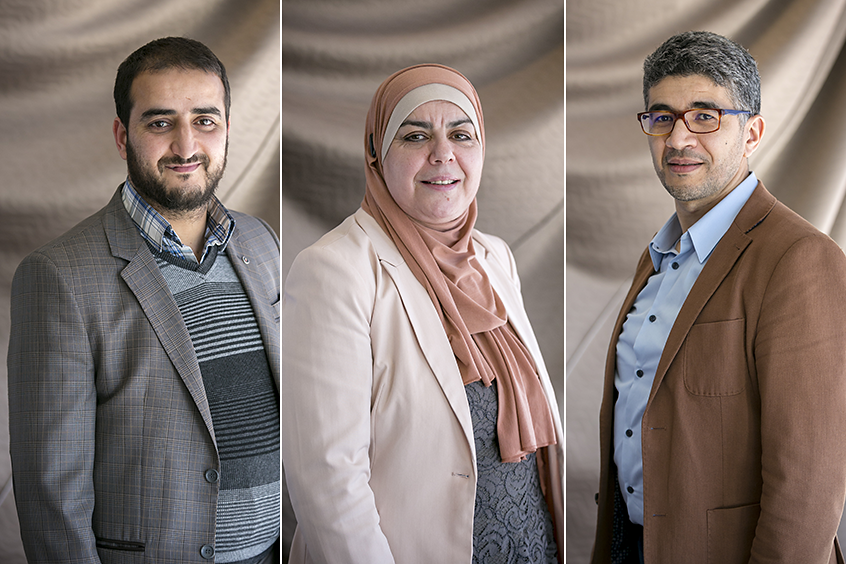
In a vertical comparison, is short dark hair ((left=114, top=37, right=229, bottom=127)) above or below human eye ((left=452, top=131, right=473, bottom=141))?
above

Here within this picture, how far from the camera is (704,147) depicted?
173 centimetres

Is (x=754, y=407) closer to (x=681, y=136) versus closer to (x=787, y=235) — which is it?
(x=787, y=235)

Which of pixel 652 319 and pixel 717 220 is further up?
pixel 717 220

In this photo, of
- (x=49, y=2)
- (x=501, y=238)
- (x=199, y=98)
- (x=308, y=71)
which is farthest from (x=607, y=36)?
(x=49, y=2)

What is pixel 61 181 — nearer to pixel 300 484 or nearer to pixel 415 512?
pixel 300 484

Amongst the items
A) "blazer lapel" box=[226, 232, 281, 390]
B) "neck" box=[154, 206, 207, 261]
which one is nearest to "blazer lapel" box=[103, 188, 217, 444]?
"neck" box=[154, 206, 207, 261]

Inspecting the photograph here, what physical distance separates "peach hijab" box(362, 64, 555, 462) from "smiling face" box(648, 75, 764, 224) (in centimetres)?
53

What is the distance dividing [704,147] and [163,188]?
1.43 meters

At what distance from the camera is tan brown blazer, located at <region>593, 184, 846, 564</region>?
1424 millimetres

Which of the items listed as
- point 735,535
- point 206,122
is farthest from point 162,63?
point 735,535

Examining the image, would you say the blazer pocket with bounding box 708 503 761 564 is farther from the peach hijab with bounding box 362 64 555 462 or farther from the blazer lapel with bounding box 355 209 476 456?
the blazer lapel with bounding box 355 209 476 456

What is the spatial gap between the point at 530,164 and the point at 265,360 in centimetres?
101

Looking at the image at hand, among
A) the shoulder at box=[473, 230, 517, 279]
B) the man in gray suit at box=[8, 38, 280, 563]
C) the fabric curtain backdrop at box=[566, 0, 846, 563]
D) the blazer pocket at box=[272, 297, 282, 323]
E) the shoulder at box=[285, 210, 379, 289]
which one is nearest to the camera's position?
the man in gray suit at box=[8, 38, 280, 563]

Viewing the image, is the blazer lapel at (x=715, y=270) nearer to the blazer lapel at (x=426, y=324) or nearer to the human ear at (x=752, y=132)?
the human ear at (x=752, y=132)
